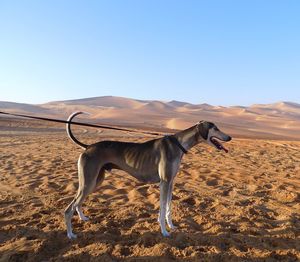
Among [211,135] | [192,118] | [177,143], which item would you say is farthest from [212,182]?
[192,118]

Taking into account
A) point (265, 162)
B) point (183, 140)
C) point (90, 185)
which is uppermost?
point (183, 140)

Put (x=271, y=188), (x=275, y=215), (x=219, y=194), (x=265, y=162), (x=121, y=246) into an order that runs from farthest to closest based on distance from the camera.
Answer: (x=265, y=162)
(x=271, y=188)
(x=219, y=194)
(x=275, y=215)
(x=121, y=246)

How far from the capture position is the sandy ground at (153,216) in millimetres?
Result: 4953

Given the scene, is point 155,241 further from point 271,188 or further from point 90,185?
point 271,188

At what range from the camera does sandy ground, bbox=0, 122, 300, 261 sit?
4.95 metres

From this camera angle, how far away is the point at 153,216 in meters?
6.56

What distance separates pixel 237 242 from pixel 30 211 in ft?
13.0

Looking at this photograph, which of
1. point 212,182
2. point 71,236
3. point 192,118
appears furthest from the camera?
point 192,118

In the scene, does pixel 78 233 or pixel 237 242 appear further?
pixel 78 233

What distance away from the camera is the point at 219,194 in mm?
8133

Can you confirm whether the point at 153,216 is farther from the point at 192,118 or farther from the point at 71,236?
the point at 192,118

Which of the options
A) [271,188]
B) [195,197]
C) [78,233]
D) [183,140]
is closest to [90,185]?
[78,233]

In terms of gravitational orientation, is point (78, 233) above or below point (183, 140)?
below

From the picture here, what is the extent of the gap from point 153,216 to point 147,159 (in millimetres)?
1373
